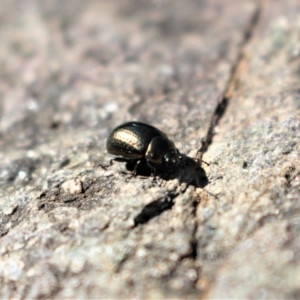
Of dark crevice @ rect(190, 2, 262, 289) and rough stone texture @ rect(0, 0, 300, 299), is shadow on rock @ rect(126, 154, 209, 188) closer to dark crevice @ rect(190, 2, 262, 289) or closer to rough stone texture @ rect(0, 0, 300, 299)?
rough stone texture @ rect(0, 0, 300, 299)

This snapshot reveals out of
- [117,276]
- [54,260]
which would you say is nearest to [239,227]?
[117,276]

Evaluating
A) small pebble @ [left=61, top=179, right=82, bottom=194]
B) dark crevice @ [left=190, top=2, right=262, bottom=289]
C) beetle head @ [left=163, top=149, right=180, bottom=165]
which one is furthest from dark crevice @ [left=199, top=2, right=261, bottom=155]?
small pebble @ [left=61, top=179, right=82, bottom=194]

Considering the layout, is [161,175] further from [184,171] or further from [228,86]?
[228,86]

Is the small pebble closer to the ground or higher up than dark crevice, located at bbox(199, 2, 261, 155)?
closer to the ground

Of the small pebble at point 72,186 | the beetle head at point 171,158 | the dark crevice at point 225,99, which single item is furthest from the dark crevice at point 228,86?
the small pebble at point 72,186

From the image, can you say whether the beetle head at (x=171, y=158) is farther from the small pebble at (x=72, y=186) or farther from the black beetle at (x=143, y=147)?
the small pebble at (x=72, y=186)

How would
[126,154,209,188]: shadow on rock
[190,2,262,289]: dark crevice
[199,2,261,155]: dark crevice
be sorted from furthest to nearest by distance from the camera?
[199,2,261,155]: dark crevice → [126,154,209,188]: shadow on rock → [190,2,262,289]: dark crevice
